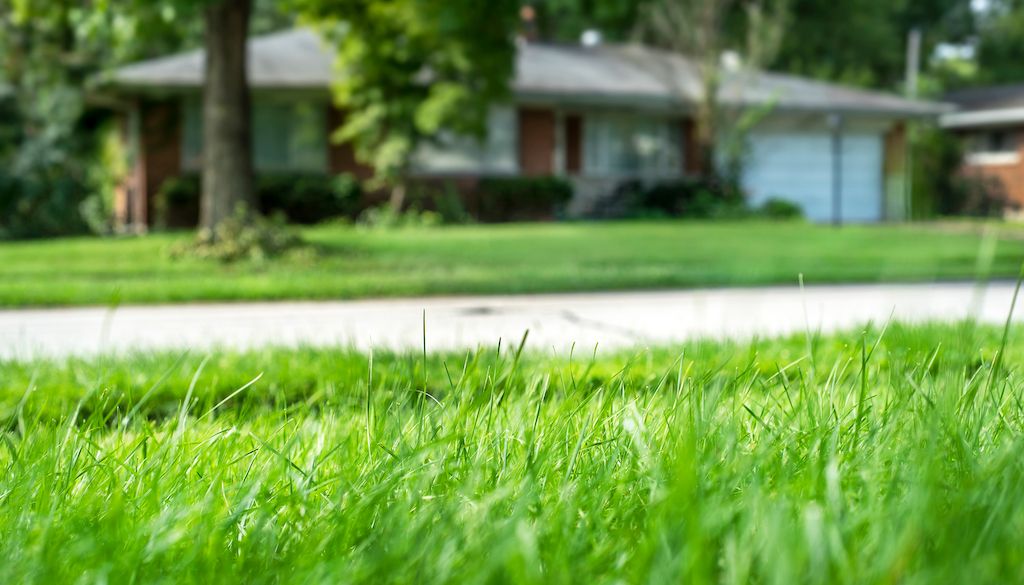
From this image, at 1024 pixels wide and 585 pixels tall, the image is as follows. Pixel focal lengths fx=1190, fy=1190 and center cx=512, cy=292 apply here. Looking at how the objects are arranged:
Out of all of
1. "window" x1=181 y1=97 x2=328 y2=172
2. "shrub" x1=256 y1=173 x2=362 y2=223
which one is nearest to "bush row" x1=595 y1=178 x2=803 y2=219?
"shrub" x1=256 y1=173 x2=362 y2=223

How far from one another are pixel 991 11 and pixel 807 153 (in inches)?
1056

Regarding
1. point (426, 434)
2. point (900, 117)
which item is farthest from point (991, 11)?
point (426, 434)

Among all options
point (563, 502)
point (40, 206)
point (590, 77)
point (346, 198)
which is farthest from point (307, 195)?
point (563, 502)

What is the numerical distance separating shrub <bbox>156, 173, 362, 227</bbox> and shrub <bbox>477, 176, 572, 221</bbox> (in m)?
2.69

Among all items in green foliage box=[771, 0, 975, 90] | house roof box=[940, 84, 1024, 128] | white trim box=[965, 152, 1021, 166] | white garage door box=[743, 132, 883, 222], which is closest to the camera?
white garage door box=[743, 132, 883, 222]

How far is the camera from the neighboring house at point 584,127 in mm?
22625

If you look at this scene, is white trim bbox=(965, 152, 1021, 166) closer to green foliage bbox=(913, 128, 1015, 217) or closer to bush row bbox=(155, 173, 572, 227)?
green foliage bbox=(913, 128, 1015, 217)

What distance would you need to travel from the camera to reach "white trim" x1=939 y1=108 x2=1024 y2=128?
3272cm

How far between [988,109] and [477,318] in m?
29.1

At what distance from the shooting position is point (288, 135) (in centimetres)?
2380

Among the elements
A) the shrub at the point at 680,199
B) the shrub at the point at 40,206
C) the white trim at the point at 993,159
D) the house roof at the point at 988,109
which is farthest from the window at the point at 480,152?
the white trim at the point at 993,159

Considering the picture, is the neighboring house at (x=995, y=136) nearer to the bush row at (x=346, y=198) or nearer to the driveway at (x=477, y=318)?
the bush row at (x=346, y=198)

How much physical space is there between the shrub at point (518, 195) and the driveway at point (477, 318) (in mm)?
12889

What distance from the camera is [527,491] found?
1.81 metres
